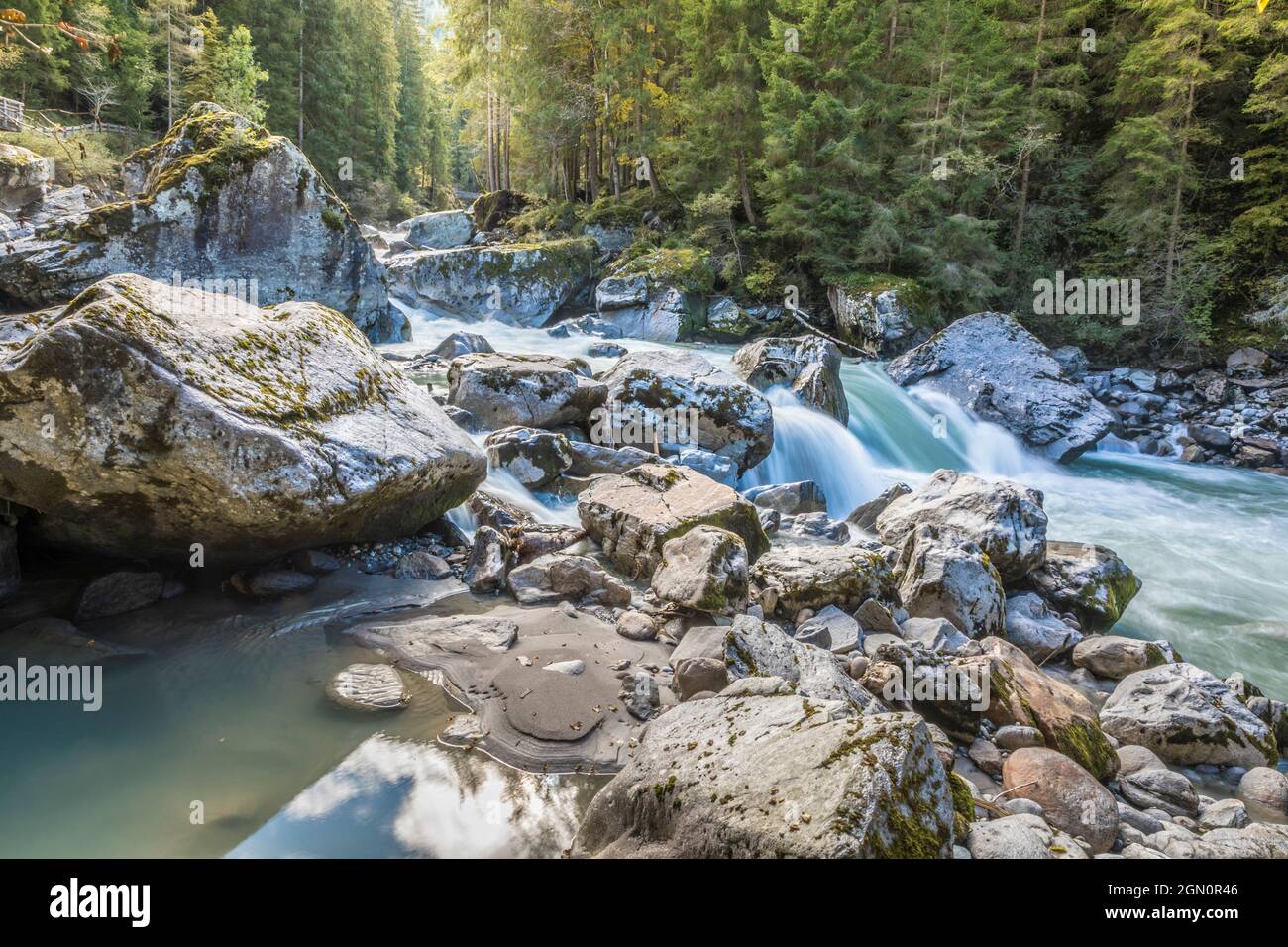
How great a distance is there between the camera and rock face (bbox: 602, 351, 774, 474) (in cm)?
1005

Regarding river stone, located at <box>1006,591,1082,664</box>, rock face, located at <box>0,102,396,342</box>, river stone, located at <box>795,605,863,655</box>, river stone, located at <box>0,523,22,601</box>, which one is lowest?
river stone, located at <box>1006,591,1082,664</box>

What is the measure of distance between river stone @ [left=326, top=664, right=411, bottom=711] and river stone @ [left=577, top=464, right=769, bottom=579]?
8.05 feet

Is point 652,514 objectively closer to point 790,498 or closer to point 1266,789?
point 790,498

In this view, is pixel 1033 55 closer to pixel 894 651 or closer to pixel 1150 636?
pixel 1150 636

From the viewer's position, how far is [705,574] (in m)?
5.22

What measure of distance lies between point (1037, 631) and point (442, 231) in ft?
100

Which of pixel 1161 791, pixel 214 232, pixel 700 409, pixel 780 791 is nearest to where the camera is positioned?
pixel 780 791

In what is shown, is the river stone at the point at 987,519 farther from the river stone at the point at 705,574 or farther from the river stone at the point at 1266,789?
the river stone at the point at 1266,789

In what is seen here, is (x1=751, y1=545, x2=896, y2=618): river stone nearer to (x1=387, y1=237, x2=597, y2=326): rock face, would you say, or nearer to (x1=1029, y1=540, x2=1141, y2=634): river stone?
(x1=1029, y1=540, x2=1141, y2=634): river stone

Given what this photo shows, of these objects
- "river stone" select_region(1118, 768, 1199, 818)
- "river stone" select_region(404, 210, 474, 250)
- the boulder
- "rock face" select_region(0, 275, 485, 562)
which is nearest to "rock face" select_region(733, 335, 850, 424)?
the boulder

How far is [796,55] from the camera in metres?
19.0

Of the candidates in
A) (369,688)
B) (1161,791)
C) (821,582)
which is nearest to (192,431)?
(369,688)

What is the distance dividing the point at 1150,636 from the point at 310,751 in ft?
26.2

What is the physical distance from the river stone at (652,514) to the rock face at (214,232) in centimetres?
855
